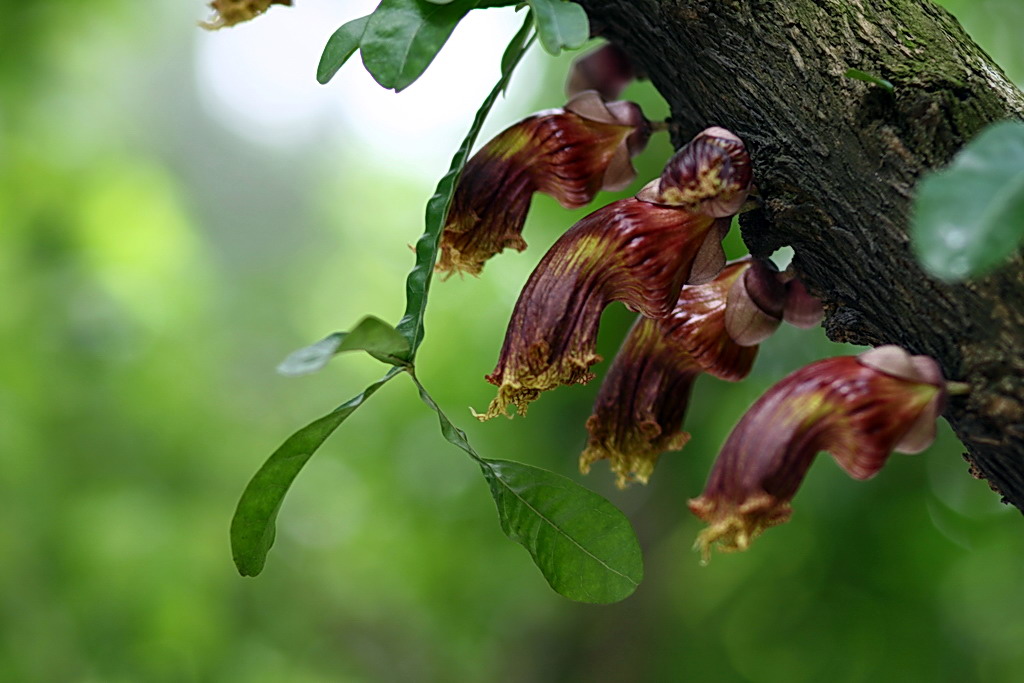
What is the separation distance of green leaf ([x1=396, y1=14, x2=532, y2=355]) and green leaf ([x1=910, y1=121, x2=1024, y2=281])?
0.51ft

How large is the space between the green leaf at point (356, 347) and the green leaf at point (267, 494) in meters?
0.04

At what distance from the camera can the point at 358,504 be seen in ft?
6.21

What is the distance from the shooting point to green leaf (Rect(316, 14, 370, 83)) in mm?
331

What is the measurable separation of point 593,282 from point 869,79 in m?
0.11

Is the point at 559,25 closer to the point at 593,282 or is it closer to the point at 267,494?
the point at 593,282

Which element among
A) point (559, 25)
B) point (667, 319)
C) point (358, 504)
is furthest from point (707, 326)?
point (358, 504)

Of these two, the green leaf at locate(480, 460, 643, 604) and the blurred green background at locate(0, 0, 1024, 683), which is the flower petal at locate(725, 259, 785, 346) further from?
A: the blurred green background at locate(0, 0, 1024, 683)

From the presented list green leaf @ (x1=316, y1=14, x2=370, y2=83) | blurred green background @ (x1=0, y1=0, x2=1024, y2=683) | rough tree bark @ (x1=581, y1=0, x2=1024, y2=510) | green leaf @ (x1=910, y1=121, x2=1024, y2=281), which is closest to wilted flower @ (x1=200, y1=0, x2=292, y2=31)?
green leaf @ (x1=316, y1=14, x2=370, y2=83)

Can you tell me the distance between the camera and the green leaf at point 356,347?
243 mm


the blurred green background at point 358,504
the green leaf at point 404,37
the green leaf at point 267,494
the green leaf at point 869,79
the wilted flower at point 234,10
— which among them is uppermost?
the wilted flower at point 234,10

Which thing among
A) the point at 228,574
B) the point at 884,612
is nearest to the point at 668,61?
the point at 884,612

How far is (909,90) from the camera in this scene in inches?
11.0

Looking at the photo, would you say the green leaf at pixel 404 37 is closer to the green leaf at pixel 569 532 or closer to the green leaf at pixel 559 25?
the green leaf at pixel 559 25

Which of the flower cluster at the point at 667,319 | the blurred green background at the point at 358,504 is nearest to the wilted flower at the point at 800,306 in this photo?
the flower cluster at the point at 667,319
